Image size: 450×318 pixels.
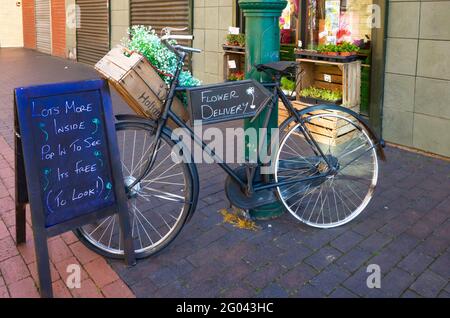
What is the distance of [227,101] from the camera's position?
129 inches

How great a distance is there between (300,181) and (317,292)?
952 millimetres

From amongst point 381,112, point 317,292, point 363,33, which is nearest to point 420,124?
point 381,112

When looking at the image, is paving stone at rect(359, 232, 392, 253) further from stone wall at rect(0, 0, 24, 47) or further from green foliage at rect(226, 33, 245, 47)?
stone wall at rect(0, 0, 24, 47)

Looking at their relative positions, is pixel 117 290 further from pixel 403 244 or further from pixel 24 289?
pixel 403 244

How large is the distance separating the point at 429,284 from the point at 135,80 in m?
2.22

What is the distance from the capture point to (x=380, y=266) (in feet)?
10.2

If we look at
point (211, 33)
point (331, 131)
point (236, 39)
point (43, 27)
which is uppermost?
point (43, 27)

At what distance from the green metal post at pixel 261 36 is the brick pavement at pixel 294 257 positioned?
2.75 feet

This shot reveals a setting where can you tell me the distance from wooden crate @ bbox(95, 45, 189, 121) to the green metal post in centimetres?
81

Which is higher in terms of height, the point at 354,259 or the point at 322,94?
the point at 322,94

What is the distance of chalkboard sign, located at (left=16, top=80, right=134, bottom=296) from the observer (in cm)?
271

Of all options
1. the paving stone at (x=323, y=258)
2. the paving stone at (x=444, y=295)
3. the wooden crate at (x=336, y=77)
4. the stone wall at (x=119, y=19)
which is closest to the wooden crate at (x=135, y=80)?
the paving stone at (x=323, y=258)

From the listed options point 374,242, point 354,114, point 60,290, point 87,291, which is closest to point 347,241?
point 374,242
